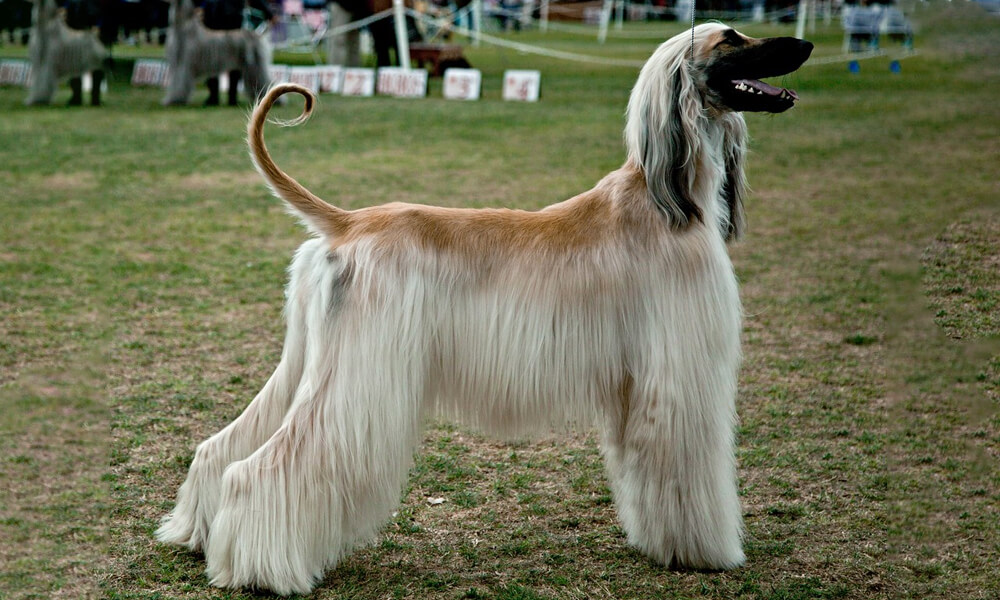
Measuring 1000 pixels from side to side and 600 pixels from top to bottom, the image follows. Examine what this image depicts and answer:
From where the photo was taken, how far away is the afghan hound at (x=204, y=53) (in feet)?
43.1

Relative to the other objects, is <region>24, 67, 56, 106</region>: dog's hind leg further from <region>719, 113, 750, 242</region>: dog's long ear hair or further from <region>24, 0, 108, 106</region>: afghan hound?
<region>719, 113, 750, 242</region>: dog's long ear hair

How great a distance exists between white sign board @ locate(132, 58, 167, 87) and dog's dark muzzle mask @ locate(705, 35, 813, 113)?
14756mm

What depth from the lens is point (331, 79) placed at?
1491cm

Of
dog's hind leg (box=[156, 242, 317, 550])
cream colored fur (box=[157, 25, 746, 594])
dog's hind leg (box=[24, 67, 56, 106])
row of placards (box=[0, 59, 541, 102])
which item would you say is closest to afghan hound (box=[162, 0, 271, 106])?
row of placards (box=[0, 59, 541, 102])

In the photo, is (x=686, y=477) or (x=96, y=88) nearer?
(x=686, y=477)

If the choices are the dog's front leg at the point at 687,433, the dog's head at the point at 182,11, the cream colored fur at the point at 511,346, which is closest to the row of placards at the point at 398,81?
the dog's head at the point at 182,11

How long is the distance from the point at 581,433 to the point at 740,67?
1641 mm

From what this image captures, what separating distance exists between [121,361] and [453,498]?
7.01 ft

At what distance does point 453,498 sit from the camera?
343 centimetres

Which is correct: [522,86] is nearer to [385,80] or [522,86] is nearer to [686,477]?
[385,80]

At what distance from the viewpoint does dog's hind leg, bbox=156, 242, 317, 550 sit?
2.93 meters

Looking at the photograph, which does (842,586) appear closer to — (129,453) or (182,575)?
(182,575)

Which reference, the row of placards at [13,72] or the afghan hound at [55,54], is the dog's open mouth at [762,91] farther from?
the row of placards at [13,72]

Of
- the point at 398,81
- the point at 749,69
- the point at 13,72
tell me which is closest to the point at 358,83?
the point at 398,81
